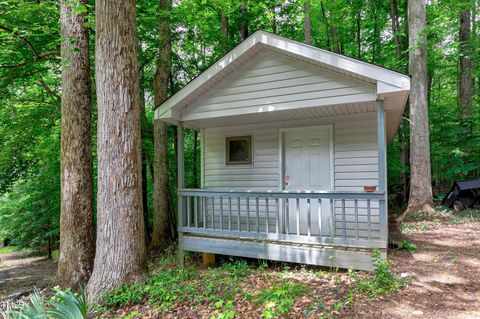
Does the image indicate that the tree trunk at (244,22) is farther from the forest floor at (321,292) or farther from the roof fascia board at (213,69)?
the forest floor at (321,292)

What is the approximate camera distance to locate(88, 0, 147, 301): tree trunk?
13.9 feet

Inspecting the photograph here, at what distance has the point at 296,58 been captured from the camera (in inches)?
209

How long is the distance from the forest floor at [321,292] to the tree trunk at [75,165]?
1.84 meters

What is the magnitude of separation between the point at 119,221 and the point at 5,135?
777 centimetres

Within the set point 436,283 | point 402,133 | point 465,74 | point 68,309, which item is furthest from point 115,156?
point 465,74

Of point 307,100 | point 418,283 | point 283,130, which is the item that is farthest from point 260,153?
point 418,283

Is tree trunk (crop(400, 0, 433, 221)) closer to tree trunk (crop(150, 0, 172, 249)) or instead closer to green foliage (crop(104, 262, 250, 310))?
green foliage (crop(104, 262, 250, 310))

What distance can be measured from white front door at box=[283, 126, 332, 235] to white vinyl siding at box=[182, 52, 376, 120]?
1.44 m

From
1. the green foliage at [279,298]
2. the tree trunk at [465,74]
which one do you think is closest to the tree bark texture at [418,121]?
the tree trunk at [465,74]

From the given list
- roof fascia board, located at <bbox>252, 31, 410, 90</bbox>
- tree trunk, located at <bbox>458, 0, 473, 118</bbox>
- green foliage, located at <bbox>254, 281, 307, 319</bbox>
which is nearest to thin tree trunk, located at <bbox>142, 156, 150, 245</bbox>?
green foliage, located at <bbox>254, 281, 307, 319</bbox>

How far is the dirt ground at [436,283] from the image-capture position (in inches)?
123

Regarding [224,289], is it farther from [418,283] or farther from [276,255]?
[418,283]

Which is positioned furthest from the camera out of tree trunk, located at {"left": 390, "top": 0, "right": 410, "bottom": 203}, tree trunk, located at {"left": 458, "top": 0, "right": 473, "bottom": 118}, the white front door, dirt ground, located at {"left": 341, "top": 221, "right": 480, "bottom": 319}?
tree trunk, located at {"left": 390, "top": 0, "right": 410, "bottom": 203}

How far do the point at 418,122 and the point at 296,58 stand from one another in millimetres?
5804
